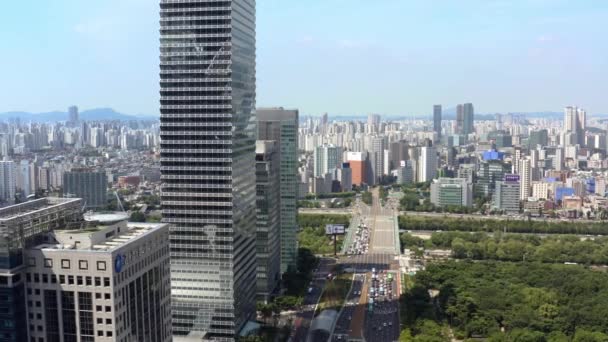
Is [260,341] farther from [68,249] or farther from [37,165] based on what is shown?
[37,165]

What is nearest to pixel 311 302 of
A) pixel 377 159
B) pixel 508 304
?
pixel 508 304

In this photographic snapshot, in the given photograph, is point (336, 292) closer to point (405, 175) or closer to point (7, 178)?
point (7, 178)

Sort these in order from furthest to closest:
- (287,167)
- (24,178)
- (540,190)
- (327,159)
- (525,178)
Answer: (327,159), (525,178), (540,190), (24,178), (287,167)

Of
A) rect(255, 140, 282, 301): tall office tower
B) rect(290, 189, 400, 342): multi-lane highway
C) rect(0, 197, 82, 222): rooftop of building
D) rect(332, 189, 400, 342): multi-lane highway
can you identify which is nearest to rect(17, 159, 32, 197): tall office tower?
rect(290, 189, 400, 342): multi-lane highway

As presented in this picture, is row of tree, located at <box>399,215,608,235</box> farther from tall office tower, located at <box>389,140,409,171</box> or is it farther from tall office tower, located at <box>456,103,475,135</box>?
tall office tower, located at <box>456,103,475,135</box>

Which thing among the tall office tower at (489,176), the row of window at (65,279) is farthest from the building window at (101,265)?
the tall office tower at (489,176)

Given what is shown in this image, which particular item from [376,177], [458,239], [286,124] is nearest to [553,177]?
[376,177]
